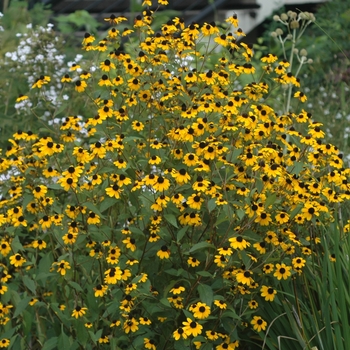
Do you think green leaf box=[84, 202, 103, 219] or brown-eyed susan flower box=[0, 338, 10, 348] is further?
brown-eyed susan flower box=[0, 338, 10, 348]

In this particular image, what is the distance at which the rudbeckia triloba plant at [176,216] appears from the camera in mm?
3100

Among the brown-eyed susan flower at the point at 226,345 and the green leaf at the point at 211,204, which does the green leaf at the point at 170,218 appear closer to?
the green leaf at the point at 211,204

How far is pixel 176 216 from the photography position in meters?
3.30

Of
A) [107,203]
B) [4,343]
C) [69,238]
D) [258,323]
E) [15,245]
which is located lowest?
[4,343]

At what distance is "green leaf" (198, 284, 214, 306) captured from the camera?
9.99 feet

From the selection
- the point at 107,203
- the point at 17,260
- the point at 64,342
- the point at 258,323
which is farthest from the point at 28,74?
the point at 258,323

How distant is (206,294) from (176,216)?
0.38m

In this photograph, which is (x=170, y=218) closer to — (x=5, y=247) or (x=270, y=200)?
(x=270, y=200)

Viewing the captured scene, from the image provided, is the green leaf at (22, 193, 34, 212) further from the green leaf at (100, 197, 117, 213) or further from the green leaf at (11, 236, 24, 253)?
the green leaf at (100, 197, 117, 213)

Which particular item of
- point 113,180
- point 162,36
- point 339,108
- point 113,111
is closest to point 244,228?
point 113,180

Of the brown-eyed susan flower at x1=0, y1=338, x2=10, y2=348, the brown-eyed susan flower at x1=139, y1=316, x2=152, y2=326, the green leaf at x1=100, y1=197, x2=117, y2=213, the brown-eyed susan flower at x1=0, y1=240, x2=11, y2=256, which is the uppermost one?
the green leaf at x1=100, y1=197, x2=117, y2=213

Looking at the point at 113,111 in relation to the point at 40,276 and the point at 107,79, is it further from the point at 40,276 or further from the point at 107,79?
the point at 40,276

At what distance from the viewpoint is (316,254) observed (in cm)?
355

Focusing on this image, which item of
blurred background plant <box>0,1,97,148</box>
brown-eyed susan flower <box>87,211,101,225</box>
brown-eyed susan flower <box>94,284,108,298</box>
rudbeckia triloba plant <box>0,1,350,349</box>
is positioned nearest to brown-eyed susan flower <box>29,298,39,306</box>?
rudbeckia triloba plant <box>0,1,350,349</box>
